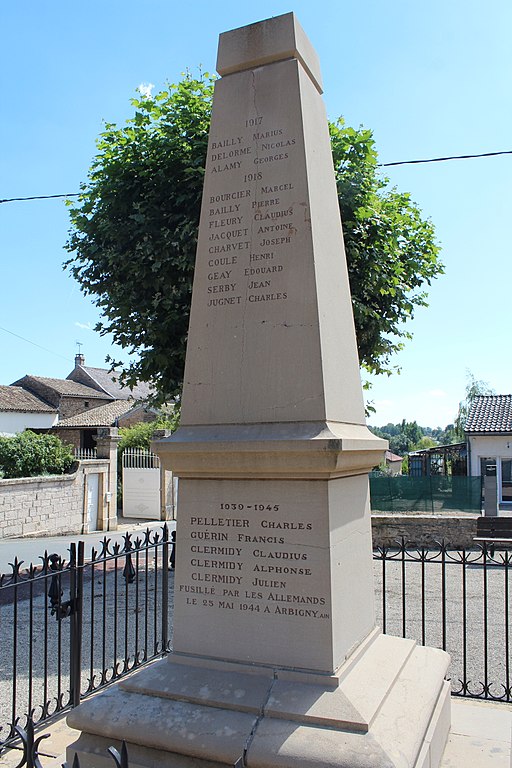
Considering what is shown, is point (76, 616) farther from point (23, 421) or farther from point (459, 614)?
point (23, 421)

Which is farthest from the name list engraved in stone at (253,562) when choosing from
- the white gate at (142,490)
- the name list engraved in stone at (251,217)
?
the white gate at (142,490)

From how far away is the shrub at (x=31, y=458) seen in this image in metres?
18.8

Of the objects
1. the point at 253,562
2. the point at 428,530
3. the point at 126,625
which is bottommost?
the point at 428,530

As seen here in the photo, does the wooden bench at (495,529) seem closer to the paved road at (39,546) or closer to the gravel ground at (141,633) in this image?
the gravel ground at (141,633)

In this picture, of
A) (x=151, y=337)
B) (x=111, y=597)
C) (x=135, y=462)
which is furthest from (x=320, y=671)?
(x=135, y=462)

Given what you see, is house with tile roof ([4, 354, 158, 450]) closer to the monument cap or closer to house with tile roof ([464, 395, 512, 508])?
house with tile roof ([464, 395, 512, 508])

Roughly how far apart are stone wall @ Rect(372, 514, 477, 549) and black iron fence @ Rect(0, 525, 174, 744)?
18.6 ft

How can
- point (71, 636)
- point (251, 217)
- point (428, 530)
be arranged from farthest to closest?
point (428, 530)
point (71, 636)
point (251, 217)

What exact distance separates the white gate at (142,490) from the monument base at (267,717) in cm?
1932

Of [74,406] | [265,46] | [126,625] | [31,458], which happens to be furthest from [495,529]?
[74,406]

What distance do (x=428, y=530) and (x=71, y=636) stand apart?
11.0 m

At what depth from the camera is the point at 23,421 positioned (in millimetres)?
35062

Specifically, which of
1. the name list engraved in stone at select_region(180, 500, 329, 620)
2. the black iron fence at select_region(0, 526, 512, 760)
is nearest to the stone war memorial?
the name list engraved in stone at select_region(180, 500, 329, 620)

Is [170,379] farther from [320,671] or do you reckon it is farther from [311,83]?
[320,671]
